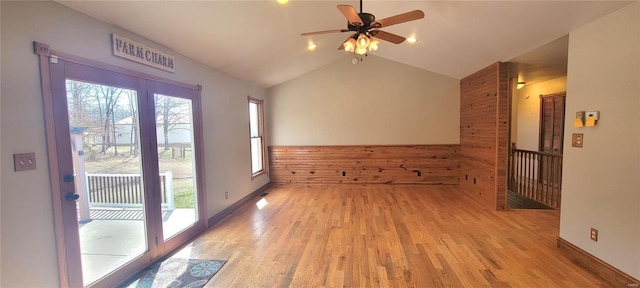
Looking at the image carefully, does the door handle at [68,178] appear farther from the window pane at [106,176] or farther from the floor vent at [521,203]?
the floor vent at [521,203]

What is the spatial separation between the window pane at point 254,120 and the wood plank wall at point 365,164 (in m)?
0.68

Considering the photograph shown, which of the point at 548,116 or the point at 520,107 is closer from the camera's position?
the point at 548,116

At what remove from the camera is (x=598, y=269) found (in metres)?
2.44

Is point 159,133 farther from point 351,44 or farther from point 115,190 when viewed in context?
point 351,44

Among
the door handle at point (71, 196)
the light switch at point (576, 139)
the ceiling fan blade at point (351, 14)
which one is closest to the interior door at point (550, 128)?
the light switch at point (576, 139)

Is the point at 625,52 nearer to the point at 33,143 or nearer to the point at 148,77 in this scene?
the point at 148,77

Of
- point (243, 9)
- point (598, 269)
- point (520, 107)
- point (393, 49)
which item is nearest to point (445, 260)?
point (598, 269)

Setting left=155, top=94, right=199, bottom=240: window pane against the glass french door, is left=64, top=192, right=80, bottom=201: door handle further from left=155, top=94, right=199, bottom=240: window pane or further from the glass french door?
left=155, top=94, right=199, bottom=240: window pane

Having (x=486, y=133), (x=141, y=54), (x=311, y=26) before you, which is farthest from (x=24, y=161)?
(x=486, y=133)

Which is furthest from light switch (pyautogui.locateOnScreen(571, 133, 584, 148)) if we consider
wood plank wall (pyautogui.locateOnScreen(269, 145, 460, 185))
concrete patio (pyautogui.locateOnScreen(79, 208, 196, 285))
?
concrete patio (pyautogui.locateOnScreen(79, 208, 196, 285))

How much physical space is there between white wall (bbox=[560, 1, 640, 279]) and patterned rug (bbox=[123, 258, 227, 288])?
3.75 meters

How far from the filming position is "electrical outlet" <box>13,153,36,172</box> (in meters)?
1.67

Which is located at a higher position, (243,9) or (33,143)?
(243,9)

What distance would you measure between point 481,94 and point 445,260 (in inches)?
137
